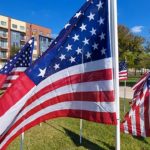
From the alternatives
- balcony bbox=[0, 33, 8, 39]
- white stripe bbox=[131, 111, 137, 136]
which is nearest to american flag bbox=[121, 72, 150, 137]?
white stripe bbox=[131, 111, 137, 136]

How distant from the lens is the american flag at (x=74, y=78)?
5.43 meters

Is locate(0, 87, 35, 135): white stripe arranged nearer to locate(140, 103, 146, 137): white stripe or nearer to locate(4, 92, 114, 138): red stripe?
locate(4, 92, 114, 138): red stripe

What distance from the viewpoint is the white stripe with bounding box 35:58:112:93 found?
5.53m

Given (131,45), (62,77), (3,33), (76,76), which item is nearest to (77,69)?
(76,76)

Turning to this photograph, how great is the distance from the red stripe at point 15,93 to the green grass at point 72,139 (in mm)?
5044

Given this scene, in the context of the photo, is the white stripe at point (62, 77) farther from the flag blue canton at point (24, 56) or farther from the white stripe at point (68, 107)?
the flag blue canton at point (24, 56)

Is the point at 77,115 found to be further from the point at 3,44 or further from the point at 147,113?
the point at 3,44

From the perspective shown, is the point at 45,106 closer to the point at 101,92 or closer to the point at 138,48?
the point at 101,92

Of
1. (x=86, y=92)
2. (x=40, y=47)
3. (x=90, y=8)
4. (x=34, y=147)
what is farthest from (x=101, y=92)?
(x=40, y=47)

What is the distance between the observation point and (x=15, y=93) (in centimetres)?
527

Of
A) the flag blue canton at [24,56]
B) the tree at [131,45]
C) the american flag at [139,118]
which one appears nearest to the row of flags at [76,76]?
the flag blue canton at [24,56]

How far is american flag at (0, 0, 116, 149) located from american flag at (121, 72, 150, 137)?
134 inches

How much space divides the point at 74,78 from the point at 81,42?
0.58 m

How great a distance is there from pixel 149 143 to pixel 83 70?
20.5 ft
